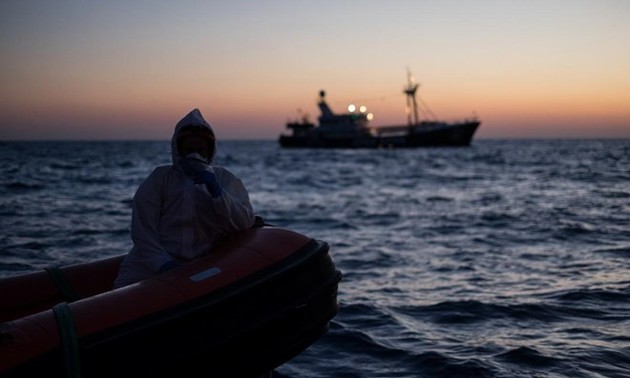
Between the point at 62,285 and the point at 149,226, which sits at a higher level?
the point at 149,226

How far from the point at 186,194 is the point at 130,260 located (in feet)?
1.73

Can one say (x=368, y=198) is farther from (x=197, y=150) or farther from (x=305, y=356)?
(x=197, y=150)

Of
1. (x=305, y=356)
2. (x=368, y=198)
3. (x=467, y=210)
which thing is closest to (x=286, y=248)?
(x=305, y=356)

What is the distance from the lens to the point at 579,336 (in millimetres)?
5000

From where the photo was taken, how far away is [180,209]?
3.39 meters

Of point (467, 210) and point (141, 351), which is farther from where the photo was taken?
point (467, 210)

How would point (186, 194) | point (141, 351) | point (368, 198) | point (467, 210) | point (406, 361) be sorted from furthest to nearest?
point (368, 198) < point (467, 210) < point (406, 361) < point (186, 194) < point (141, 351)

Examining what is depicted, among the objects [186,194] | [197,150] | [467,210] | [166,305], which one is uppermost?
[197,150]

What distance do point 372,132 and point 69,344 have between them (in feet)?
241

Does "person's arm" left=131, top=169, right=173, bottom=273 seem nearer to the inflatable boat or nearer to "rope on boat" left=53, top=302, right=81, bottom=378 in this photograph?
the inflatable boat

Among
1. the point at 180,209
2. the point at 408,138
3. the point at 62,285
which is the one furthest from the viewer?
the point at 408,138

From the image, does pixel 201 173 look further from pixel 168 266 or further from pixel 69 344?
pixel 69 344

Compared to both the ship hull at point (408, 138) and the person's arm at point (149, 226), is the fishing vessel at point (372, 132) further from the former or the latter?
the person's arm at point (149, 226)

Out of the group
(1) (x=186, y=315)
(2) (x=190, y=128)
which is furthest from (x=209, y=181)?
(1) (x=186, y=315)
